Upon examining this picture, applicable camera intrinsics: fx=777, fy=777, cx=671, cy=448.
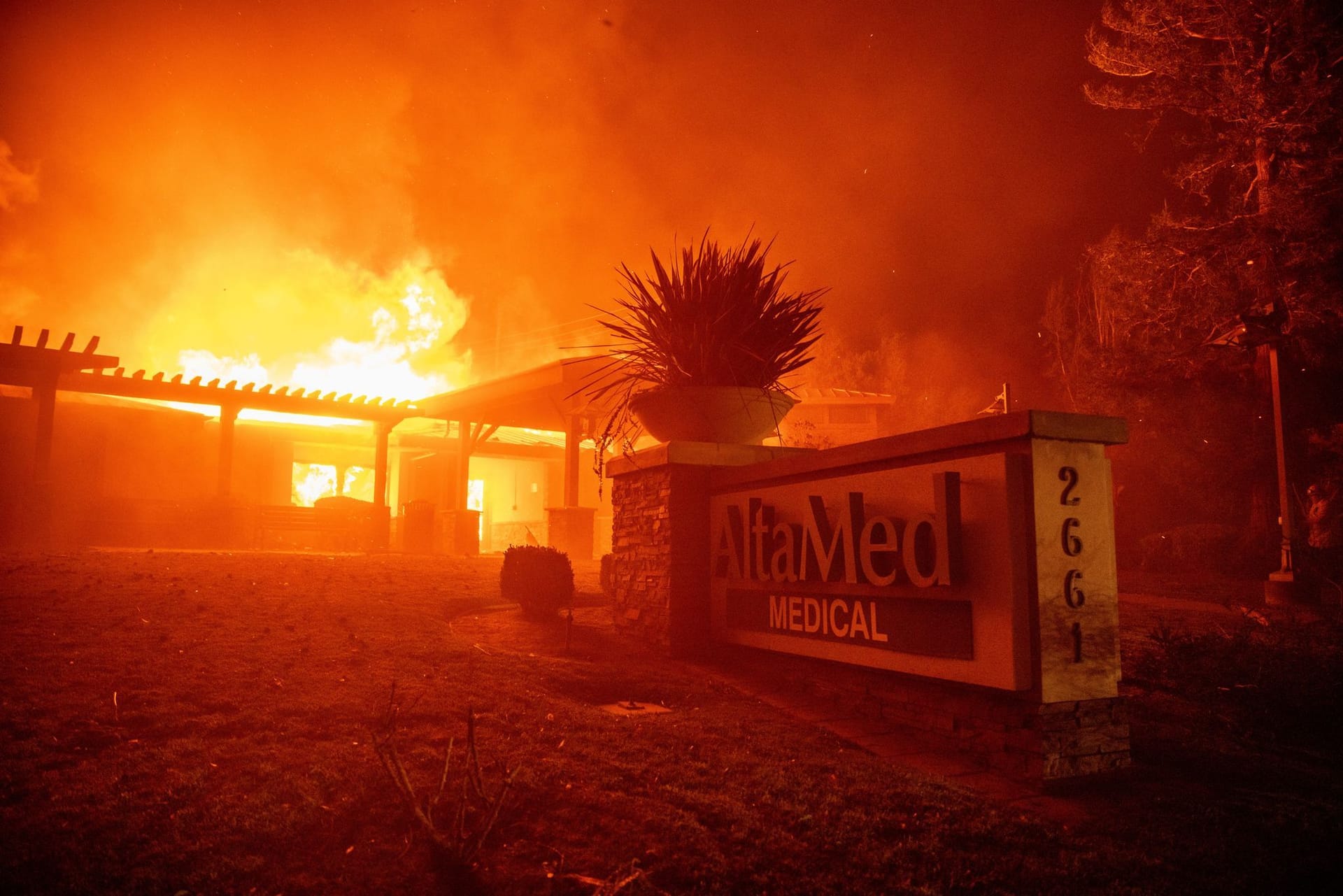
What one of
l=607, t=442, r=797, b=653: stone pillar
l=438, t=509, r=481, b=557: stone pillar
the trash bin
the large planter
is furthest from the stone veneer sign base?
the trash bin

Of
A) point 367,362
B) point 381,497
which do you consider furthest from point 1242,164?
point 367,362

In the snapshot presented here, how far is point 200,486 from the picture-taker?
21.7 meters

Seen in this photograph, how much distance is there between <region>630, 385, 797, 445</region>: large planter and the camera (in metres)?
7.27

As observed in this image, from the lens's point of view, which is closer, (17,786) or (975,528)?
(17,786)

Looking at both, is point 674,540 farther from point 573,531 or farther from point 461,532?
point 461,532

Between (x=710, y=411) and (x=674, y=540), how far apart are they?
49.3 inches

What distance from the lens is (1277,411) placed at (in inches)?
541

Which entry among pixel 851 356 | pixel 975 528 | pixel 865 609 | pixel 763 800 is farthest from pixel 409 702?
pixel 851 356

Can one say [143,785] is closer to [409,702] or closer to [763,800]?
[409,702]

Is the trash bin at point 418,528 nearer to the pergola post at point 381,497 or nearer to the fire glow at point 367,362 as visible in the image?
the pergola post at point 381,497

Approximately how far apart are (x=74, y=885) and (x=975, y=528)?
4380 mm

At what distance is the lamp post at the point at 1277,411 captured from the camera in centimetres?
1313

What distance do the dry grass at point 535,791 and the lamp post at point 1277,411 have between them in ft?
32.9

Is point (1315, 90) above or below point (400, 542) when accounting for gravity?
above
